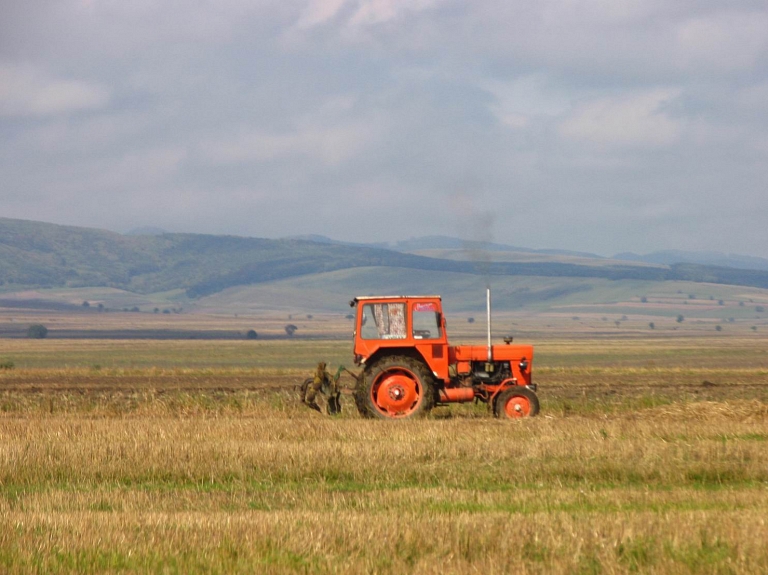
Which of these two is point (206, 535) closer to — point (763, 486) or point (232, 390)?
point (763, 486)

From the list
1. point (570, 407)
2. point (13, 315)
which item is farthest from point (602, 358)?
point (13, 315)

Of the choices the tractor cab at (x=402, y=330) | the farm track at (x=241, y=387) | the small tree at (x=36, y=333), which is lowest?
the small tree at (x=36, y=333)

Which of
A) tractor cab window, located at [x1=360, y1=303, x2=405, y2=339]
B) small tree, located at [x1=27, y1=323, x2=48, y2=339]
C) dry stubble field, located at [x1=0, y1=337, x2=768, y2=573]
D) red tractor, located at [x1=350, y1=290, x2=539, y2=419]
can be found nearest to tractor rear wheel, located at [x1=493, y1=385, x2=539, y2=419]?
red tractor, located at [x1=350, y1=290, x2=539, y2=419]

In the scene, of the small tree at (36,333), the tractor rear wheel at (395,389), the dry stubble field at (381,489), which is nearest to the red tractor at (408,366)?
the tractor rear wheel at (395,389)

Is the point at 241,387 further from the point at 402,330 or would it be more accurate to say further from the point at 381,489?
the point at 381,489

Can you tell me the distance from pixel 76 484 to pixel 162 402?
30.9 ft

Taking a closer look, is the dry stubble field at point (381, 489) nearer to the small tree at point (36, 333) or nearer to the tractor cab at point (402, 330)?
the tractor cab at point (402, 330)

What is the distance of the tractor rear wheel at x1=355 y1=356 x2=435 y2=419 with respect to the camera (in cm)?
1831

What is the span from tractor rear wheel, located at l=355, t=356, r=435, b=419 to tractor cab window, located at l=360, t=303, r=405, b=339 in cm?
45

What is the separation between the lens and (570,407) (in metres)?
20.6

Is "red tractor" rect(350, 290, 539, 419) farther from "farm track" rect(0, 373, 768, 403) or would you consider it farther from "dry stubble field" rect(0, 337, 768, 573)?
"farm track" rect(0, 373, 768, 403)

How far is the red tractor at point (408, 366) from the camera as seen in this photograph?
18.3m

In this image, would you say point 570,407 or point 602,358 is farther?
point 602,358

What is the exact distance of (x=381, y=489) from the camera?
37.9 feet
